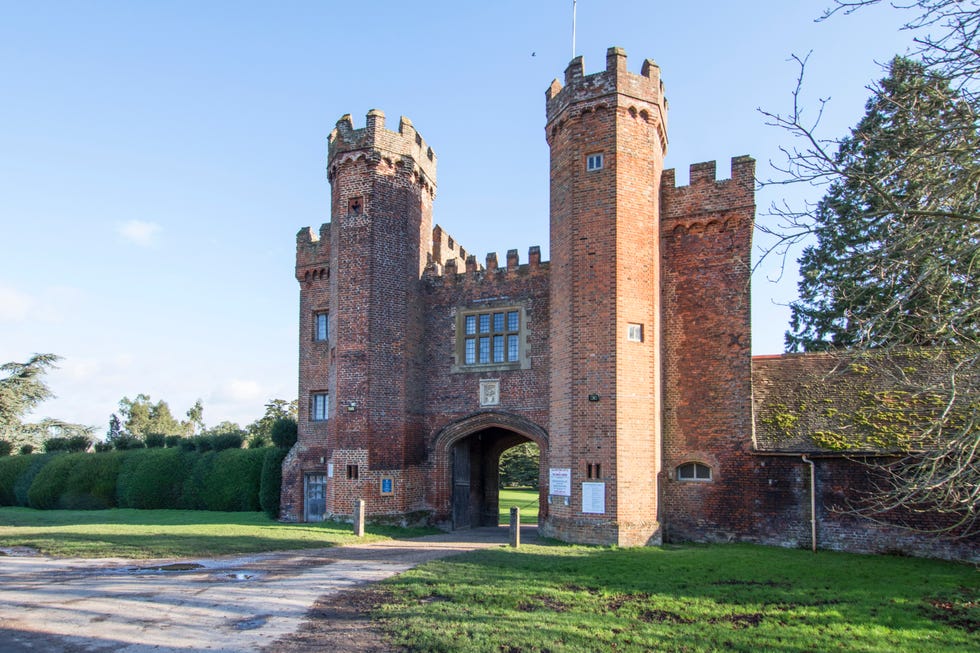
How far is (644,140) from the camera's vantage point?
1927 centimetres

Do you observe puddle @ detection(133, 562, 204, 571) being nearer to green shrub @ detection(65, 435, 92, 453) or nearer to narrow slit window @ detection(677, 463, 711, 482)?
narrow slit window @ detection(677, 463, 711, 482)

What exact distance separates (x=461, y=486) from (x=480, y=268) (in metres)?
7.11

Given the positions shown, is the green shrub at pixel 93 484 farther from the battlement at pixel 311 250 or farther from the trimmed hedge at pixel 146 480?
the battlement at pixel 311 250

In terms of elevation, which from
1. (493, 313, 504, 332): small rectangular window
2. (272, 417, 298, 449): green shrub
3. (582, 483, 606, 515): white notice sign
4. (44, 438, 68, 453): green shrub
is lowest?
(582, 483, 606, 515): white notice sign

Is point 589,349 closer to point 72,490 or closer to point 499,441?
point 499,441

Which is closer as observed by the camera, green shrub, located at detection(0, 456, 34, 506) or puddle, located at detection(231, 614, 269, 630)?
puddle, located at detection(231, 614, 269, 630)

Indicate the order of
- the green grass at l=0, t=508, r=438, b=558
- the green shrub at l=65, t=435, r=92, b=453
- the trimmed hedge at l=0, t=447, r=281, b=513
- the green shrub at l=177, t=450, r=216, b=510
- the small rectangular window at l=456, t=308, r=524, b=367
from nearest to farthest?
1. the green grass at l=0, t=508, r=438, b=558
2. the small rectangular window at l=456, t=308, r=524, b=367
3. the trimmed hedge at l=0, t=447, r=281, b=513
4. the green shrub at l=177, t=450, r=216, b=510
5. the green shrub at l=65, t=435, r=92, b=453

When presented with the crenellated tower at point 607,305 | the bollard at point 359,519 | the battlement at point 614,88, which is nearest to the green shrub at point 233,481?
the bollard at point 359,519

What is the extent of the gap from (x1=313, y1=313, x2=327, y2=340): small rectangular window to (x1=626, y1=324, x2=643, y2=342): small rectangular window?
39.0 feet

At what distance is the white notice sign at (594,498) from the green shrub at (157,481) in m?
19.4

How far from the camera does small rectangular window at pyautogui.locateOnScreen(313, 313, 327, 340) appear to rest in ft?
84.0

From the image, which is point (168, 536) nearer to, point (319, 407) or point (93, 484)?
point (319, 407)

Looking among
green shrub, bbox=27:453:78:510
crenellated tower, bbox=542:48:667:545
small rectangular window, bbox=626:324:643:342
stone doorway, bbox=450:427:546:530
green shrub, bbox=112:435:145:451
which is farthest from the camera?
green shrub, bbox=112:435:145:451

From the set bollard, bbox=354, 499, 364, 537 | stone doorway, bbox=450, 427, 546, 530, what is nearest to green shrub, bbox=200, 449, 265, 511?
stone doorway, bbox=450, 427, 546, 530
